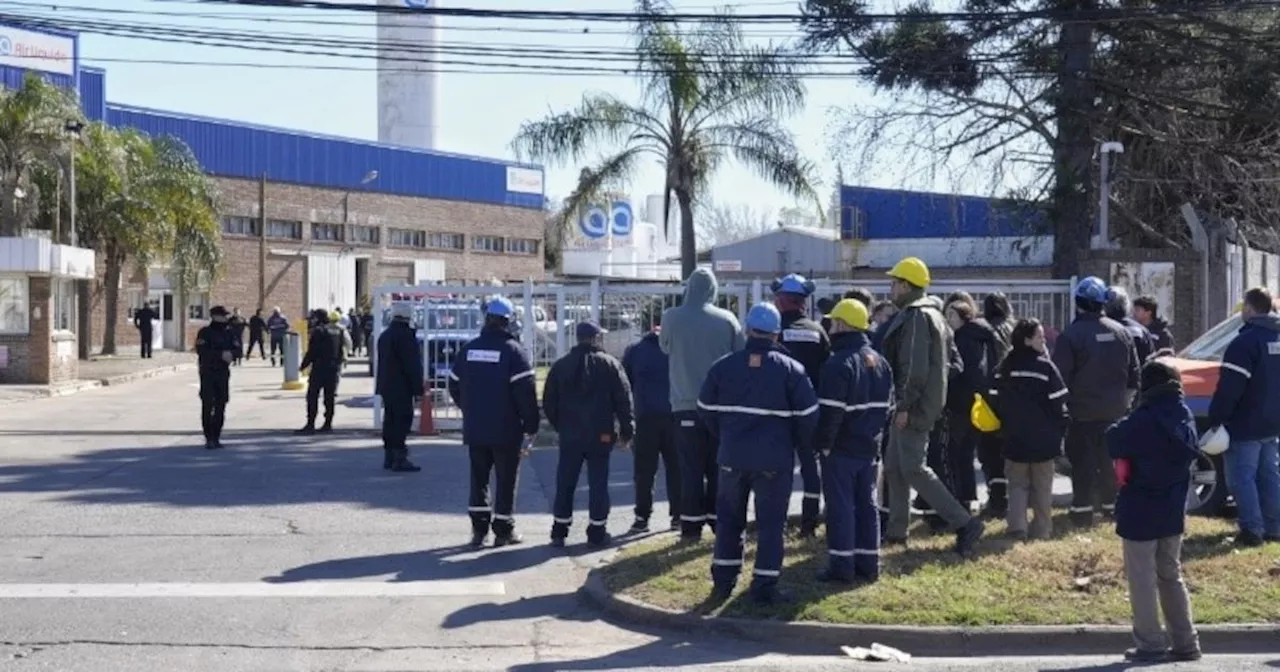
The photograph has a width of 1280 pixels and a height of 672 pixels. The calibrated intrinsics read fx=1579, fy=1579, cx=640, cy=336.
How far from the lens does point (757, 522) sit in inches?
381

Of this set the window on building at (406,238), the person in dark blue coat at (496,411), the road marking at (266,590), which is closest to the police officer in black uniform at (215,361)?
the person in dark blue coat at (496,411)

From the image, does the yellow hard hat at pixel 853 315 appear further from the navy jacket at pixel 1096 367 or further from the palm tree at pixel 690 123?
the palm tree at pixel 690 123

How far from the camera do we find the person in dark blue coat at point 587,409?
12.0 metres

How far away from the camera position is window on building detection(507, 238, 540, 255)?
71.8 metres

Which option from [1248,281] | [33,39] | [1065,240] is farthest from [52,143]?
[1248,281]

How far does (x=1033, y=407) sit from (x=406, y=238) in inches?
2195

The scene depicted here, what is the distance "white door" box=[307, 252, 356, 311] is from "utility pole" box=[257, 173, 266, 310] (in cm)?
197

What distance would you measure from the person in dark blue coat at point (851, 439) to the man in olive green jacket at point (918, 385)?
0.49 metres

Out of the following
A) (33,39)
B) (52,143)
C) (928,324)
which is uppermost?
(33,39)

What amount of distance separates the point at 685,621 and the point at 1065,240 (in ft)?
53.7

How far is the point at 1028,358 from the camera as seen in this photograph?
36.8 ft

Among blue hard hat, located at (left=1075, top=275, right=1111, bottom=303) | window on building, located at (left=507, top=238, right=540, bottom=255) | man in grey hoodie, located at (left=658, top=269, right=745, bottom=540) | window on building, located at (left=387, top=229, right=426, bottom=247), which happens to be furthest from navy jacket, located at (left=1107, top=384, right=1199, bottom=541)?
window on building, located at (left=507, top=238, right=540, bottom=255)

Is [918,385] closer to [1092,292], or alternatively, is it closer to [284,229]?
[1092,292]

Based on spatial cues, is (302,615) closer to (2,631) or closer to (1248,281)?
(2,631)
